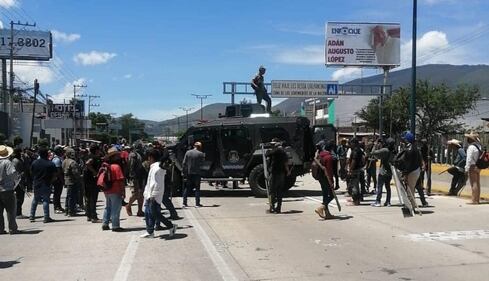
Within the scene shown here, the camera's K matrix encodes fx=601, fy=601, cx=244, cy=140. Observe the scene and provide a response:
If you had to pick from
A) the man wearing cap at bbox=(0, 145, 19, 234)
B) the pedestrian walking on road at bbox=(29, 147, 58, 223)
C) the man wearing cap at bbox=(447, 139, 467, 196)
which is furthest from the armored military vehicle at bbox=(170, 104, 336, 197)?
the man wearing cap at bbox=(0, 145, 19, 234)

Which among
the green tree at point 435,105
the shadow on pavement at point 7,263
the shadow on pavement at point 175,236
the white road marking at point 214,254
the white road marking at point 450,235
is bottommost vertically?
the shadow on pavement at point 7,263

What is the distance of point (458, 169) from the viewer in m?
16.5

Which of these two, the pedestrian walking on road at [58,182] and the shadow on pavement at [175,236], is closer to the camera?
the shadow on pavement at [175,236]

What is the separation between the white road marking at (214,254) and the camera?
25.2 feet

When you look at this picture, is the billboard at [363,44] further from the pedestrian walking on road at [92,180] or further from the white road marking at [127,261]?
the white road marking at [127,261]

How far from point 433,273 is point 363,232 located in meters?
3.33

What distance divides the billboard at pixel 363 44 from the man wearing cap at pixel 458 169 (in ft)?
115

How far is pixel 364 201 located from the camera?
52.9 ft

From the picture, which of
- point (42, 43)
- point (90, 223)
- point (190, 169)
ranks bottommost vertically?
point (90, 223)

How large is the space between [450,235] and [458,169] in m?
6.82

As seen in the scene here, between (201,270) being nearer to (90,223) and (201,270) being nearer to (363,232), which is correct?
(363,232)

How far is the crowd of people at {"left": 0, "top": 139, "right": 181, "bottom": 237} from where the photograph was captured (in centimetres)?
1078

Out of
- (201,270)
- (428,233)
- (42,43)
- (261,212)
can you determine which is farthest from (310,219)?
(42,43)

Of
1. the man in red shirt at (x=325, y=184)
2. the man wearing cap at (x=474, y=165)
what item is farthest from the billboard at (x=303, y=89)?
the man in red shirt at (x=325, y=184)
